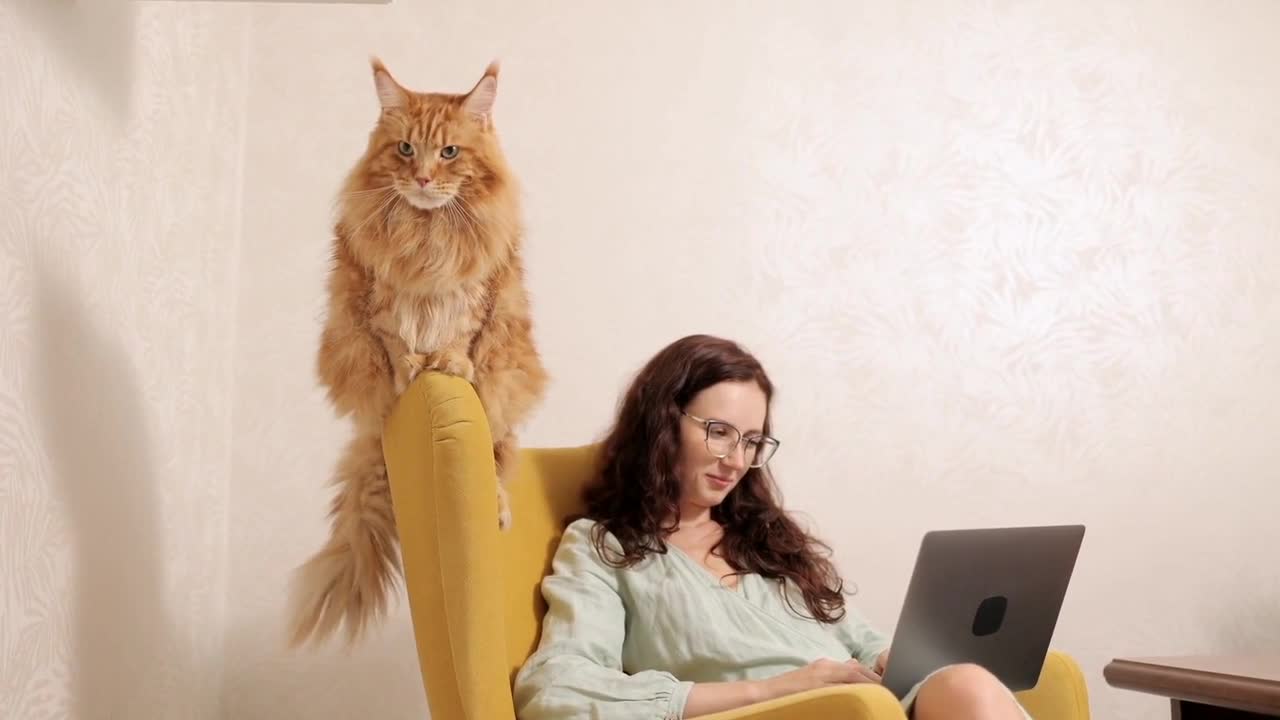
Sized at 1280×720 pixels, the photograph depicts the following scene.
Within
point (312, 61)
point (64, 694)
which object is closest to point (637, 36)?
point (312, 61)

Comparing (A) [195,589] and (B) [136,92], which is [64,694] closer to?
(A) [195,589]

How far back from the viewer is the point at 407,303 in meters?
1.40

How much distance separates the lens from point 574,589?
5.14 feet

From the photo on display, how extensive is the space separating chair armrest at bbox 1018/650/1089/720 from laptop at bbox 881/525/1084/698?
0.30 feet

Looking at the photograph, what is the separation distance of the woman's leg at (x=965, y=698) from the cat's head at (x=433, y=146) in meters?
0.86

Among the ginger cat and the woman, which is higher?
the ginger cat

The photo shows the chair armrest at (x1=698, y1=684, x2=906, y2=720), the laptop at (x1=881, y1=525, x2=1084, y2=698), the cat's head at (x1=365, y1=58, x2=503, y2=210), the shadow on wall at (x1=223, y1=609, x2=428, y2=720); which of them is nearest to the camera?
the chair armrest at (x1=698, y1=684, x2=906, y2=720)

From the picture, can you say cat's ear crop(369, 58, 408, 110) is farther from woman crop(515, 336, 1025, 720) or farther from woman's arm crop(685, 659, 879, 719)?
woman's arm crop(685, 659, 879, 719)

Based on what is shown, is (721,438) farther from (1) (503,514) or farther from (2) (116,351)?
(2) (116,351)

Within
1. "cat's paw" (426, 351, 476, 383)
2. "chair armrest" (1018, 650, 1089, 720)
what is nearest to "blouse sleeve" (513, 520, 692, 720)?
"cat's paw" (426, 351, 476, 383)

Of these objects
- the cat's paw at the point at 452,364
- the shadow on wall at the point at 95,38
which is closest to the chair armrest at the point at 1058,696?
the cat's paw at the point at 452,364

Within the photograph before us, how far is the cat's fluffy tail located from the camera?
1.49 meters

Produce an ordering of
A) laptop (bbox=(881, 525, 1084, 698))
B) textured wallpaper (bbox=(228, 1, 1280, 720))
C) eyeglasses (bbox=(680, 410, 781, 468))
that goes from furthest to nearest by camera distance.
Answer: textured wallpaper (bbox=(228, 1, 1280, 720))
eyeglasses (bbox=(680, 410, 781, 468))
laptop (bbox=(881, 525, 1084, 698))

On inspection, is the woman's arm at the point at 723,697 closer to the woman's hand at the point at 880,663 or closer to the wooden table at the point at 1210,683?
the woman's hand at the point at 880,663
